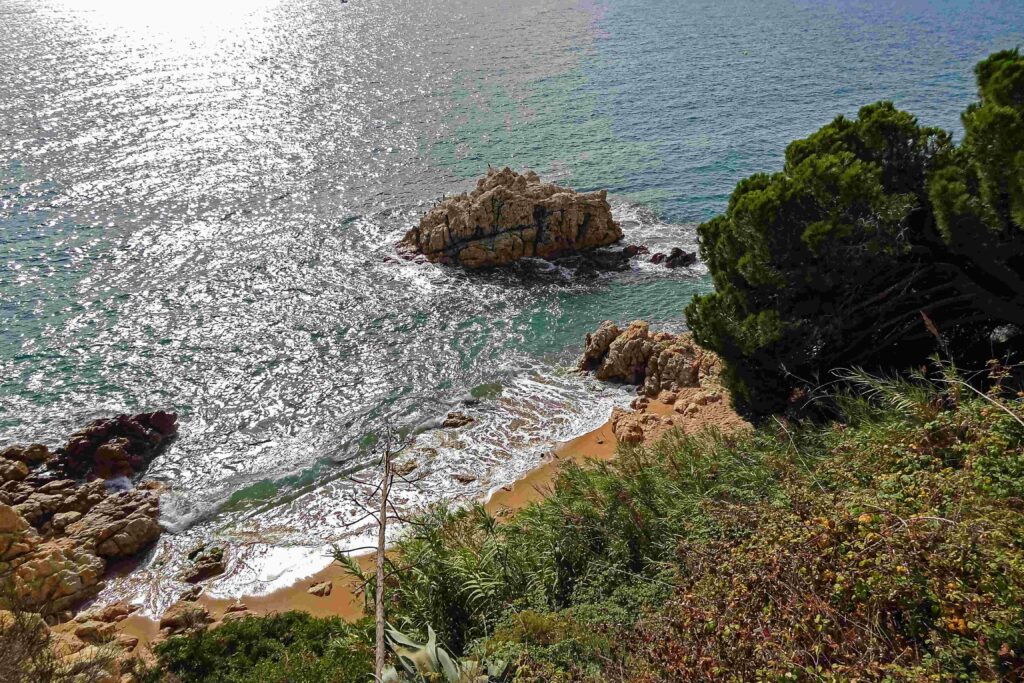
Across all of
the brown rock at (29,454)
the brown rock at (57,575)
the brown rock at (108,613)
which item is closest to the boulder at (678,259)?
the brown rock at (108,613)

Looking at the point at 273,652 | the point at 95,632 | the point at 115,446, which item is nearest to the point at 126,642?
the point at 95,632

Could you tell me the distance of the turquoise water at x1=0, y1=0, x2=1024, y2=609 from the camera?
66.8 ft

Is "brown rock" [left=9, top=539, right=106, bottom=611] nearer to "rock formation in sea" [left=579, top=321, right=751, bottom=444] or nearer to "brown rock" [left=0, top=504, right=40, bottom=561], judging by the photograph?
"brown rock" [left=0, top=504, right=40, bottom=561]

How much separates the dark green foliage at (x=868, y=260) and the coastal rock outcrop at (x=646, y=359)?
4.89 metres

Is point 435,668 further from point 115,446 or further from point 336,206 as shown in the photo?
point 336,206

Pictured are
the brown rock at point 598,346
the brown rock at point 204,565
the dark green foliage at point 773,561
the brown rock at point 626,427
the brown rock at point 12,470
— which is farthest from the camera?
the brown rock at point 598,346

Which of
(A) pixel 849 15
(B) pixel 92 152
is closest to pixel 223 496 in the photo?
(B) pixel 92 152

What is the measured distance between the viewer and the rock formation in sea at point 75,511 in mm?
15406

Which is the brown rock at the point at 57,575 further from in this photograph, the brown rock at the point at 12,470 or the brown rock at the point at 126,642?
the brown rock at the point at 12,470

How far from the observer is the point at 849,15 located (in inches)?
2857

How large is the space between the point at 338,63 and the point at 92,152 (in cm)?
2508

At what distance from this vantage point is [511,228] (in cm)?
2980

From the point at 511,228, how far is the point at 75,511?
19.4 m

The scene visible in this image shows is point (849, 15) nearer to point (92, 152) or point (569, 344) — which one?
point (569, 344)
